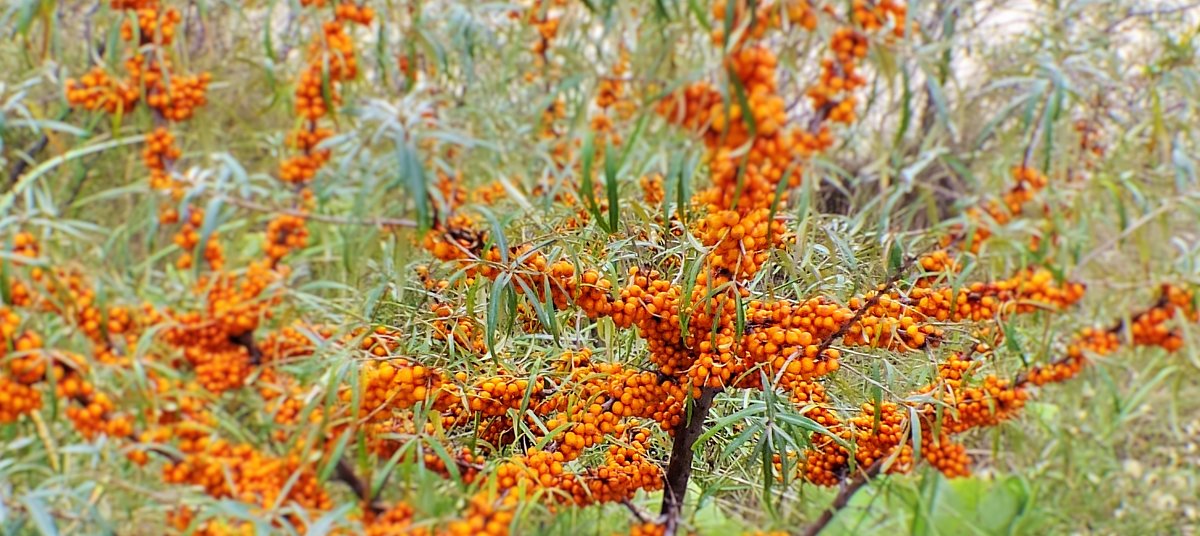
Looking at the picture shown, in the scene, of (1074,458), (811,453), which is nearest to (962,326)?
(811,453)

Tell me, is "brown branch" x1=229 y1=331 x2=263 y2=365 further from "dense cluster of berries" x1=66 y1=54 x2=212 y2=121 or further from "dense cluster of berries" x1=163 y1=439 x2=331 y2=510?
"dense cluster of berries" x1=66 y1=54 x2=212 y2=121

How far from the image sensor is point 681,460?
0.53 metres

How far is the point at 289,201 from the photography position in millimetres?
1372

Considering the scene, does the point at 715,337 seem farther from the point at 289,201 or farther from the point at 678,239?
the point at 289,201

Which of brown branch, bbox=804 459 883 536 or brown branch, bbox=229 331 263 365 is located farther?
brown branch, bbox=229 331 263 365

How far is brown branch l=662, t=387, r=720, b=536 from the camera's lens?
0.50 meters

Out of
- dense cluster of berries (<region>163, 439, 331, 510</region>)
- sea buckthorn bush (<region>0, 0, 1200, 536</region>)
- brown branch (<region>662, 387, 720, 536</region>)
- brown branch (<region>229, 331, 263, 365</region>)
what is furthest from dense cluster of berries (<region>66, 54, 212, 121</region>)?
brown branch (<region>662, 387, 720, 536</region>)

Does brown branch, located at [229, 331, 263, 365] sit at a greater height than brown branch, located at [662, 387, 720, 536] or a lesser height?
lesser

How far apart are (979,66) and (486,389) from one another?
3.44ft

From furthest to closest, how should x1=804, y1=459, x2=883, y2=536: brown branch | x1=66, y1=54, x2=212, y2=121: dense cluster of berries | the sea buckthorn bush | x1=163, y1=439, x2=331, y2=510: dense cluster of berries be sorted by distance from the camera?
x1=66, y1=54, x2=212, y2=121: dense cluster of berries
x1=163, y1=439, x2=331, y2=510: dense cluster of berries
x1=804, y1=459, x2=883, y2=536: brown branch
the sea buckthorn bush

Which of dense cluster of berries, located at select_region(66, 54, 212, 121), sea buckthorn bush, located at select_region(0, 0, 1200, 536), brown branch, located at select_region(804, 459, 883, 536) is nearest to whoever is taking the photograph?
sea buckthorn bush, located at select_region(0, 0, 1200, 536)

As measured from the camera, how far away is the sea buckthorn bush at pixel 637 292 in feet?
1.42

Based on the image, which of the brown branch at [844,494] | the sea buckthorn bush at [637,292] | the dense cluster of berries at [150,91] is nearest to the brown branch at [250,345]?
the sea buckthorn bush at [637,292]

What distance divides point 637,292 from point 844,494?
0.96ft
